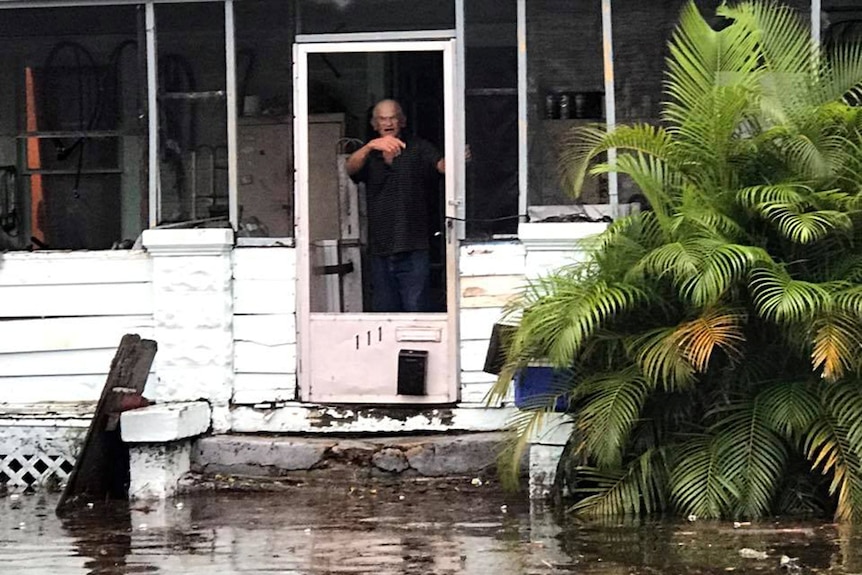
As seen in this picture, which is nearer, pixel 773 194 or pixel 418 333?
pixel 773 194

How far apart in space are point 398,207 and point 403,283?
45 cm

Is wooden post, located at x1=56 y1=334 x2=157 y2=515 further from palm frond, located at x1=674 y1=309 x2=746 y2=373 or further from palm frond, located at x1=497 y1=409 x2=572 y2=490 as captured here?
palm frond, located at x1=674 y1=309 x2=746 y2=373

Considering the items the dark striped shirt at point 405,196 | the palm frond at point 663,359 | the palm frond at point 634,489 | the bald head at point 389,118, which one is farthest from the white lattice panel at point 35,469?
the palm frond at point 663,359

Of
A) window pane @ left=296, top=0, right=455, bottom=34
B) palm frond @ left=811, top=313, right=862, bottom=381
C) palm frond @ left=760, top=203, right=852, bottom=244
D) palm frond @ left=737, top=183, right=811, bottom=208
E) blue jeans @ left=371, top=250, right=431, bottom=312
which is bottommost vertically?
palm frond @ left=811, top=313, right=862, bottom=381

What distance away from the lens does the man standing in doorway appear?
820cm

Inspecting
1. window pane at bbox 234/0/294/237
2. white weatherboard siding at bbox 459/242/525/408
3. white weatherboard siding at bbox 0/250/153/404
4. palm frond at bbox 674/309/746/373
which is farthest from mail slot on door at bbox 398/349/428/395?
palm frond at bbox 674/309/746/373

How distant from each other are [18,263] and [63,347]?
1.89 ft

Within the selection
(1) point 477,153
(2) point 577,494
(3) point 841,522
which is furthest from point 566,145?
(3) point 841,522

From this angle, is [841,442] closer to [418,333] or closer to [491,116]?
[418,333]

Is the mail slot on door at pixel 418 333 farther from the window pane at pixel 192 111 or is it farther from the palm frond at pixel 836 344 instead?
the palm frond at pixel 836 344

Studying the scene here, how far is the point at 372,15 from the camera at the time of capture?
27.0 feet

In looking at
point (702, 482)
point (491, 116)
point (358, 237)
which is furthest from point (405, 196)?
point (702, 482)

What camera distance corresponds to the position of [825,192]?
6.42 meters

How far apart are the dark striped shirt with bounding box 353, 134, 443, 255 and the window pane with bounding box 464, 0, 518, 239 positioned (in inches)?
10.3
